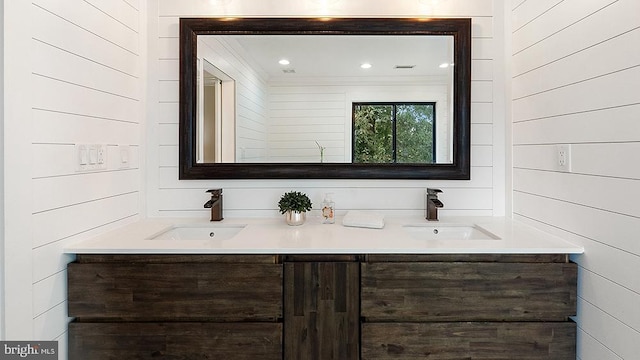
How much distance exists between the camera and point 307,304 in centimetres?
149

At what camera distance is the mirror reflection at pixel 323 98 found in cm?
206

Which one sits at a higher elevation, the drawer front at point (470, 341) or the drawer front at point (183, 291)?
the drawer front at point (183, 291)

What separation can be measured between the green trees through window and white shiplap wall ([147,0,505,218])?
150 mm

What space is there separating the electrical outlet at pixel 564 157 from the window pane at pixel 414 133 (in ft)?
2.07

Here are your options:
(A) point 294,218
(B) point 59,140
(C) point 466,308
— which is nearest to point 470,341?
(C) point 466,308

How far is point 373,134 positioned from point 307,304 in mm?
1002

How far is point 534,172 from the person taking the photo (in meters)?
1.80

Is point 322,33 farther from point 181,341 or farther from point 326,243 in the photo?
point 181,341

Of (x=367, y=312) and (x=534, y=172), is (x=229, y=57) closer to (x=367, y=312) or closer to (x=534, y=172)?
(x=367, y=312)

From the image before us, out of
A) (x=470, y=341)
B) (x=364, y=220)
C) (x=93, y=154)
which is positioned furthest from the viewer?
(x=364, y=220)

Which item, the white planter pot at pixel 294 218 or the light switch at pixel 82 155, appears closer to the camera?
the light switch at pixel 82 155

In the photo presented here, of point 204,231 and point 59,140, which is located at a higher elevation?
point 59,140

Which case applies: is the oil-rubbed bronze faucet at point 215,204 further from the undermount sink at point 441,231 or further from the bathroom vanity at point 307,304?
the undermount sink at point 441,231

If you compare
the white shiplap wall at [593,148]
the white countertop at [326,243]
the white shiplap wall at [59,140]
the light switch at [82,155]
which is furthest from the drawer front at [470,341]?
the light switch at [82,155]
